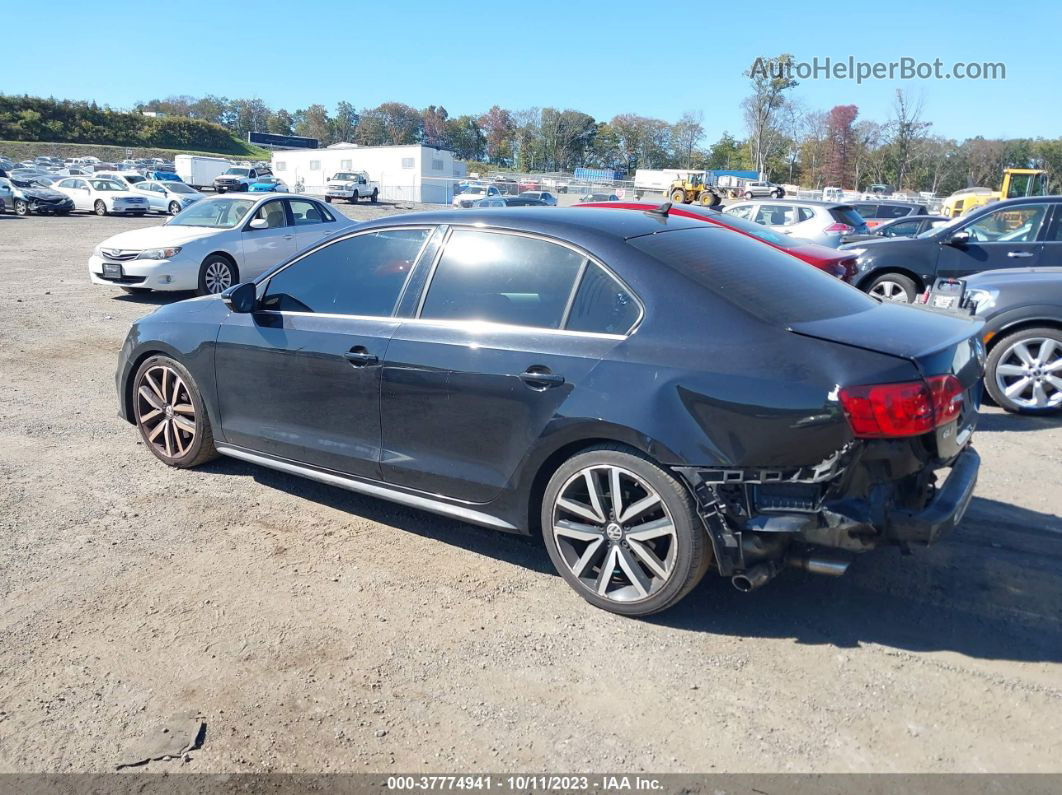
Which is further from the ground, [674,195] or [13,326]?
[674,195]

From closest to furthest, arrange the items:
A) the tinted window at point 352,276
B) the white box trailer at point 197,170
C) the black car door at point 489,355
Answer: the black car door at point 489,355 < the tinted window at point 352,276 < the white box trailer at point 197,170

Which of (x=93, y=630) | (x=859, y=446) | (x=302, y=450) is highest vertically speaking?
(x=859, y=446)

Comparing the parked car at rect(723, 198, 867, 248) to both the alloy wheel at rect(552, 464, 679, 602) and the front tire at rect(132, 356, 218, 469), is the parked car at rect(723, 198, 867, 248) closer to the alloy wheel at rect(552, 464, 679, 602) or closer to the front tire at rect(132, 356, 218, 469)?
the front tire at rect(132, 356, 218, 469)

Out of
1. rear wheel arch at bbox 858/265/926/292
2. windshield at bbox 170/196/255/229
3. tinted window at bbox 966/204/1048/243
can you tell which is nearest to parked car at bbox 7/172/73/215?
windshield at bbox 170/196/255/229

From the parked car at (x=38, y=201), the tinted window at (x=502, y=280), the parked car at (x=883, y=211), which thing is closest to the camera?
the tinted window at (x=502, y=280)

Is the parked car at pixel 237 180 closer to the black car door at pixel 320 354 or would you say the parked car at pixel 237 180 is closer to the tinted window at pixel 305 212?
the tinted window at pixel 305 212

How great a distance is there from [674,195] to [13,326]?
1973 cm

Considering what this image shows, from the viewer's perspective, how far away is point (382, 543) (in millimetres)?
4289

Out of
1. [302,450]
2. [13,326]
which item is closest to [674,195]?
[13,326]

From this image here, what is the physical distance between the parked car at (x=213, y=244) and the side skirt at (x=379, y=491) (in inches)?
295

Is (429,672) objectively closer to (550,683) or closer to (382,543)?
(550,683)

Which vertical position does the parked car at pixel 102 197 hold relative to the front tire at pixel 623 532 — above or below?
above

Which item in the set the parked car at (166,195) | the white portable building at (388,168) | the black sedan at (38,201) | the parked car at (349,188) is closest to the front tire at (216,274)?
the parked car at (166,195)

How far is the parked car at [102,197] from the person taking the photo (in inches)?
1293
